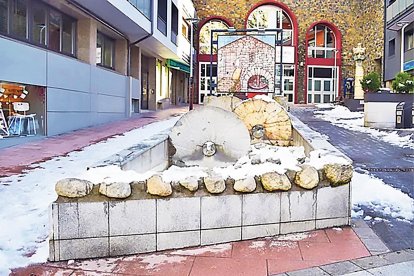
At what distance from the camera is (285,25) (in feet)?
121

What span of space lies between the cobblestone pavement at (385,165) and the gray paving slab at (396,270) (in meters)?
0.43

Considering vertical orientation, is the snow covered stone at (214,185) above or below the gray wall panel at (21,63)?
below

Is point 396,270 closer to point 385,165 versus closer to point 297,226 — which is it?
point 297,226

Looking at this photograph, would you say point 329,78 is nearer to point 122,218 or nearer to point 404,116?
point 404,116

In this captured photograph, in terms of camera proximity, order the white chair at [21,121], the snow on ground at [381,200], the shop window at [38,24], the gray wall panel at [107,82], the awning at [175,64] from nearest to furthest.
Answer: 1. the snow on ground at [381,200]
2. the shop window at [38,24]
3. the white chair at [21,121]
4. the gray wall panel at [107,82]
5. the awning at [175,64]

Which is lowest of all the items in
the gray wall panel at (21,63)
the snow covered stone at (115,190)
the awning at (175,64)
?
the snow covered stone at (115,190)

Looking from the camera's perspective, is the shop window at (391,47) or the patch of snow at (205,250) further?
the shop window at (391,47)

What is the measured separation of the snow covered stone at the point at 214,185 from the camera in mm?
3770

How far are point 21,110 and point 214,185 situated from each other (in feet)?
29.3

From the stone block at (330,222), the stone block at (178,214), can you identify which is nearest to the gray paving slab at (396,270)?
the stone block at (330,222)

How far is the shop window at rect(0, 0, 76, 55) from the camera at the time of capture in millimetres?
10459

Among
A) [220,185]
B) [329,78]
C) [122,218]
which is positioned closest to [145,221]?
[122,218]

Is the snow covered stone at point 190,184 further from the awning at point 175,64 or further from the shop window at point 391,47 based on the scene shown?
the shop window at point 391,47

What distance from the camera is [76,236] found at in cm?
350
